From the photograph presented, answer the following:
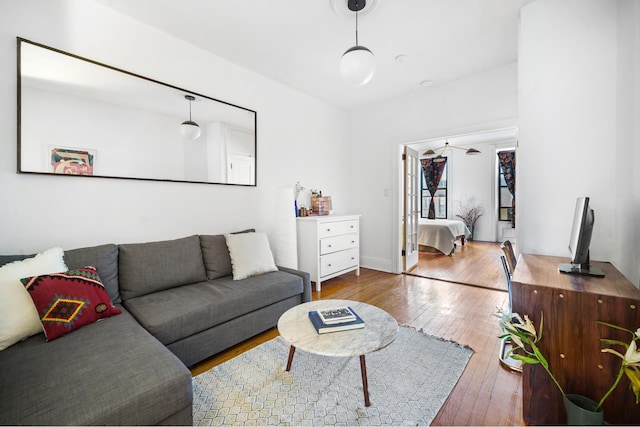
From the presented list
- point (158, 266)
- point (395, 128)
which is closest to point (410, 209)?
point (395, 128)

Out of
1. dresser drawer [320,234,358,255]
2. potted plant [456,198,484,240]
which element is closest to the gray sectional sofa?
dresser drawer [320,234,358,255]

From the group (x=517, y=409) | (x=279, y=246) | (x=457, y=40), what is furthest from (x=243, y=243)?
(x=457, y=40)

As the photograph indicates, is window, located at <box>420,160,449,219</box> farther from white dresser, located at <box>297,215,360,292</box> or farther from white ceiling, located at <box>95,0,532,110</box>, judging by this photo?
white dresser, located at <box>297,215,360,292</box>

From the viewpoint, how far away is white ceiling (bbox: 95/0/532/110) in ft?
6.89

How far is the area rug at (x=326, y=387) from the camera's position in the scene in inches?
53.0

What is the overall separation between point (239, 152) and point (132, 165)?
1.04 meters

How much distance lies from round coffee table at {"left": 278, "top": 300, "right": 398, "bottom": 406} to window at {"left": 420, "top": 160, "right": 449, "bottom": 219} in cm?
686

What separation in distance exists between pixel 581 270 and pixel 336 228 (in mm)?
2365

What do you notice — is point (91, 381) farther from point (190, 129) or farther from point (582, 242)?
point (582, 242)

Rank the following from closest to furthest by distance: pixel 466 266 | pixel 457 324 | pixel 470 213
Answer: pixel 457 324 → pixel 466 266 → pixel 470 213

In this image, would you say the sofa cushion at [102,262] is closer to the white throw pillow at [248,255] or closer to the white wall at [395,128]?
the white throw pillow at [248,255]

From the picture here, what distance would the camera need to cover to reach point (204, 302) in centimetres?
184

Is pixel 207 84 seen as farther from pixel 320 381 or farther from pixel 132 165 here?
pixel 320 381

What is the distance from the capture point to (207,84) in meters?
2.72
